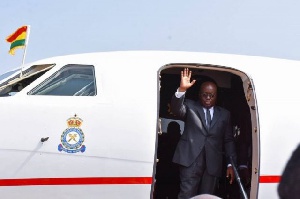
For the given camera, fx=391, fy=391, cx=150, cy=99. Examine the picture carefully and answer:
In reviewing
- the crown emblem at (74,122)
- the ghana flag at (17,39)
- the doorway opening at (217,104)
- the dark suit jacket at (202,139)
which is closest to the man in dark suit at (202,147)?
the dark suit jacket at (202,139)

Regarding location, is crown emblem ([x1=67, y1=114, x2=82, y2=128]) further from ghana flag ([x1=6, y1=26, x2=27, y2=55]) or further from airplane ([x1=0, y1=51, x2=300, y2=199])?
ghana flag ([x1=6, y1=26, x2=27, y2=55])

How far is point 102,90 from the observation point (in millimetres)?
4613

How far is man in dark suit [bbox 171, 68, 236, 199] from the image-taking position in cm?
520

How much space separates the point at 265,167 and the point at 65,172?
91.9 inches

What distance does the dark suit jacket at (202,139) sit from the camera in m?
5.23

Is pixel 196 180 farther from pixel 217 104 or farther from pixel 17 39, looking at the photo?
pixel 17 39

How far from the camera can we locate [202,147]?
17.2 feet

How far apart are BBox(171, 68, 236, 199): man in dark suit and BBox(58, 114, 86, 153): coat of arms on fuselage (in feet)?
4.58

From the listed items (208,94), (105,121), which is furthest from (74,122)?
(208,94)

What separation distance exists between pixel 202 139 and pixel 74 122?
5.99 ft

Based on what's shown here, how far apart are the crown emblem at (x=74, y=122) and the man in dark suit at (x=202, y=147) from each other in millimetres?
1368

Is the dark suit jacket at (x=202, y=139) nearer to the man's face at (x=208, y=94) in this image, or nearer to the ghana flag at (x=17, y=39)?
the man's face at (x=208, y=94)

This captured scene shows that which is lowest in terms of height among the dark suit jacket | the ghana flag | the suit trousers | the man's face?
the suit trousers

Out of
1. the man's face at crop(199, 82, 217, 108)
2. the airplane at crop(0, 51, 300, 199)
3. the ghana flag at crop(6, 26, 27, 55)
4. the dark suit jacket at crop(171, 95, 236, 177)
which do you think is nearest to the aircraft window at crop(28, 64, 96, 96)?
the airplane at crop(0, 51, 300, 199)
